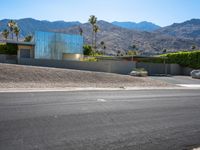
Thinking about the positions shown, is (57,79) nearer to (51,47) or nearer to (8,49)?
(51,47)

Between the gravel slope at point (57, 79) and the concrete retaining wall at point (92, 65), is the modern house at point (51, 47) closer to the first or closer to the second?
the concrete retaining wall at point (92, 65)

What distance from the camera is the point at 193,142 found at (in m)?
8.84

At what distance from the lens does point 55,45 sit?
5584cm

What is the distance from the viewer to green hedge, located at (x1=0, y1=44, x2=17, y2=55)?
5516cm

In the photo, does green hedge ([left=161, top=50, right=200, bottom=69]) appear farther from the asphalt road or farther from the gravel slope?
the asphalt road

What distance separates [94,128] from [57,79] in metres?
20.8

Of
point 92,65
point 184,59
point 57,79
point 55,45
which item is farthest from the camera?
point 184,59

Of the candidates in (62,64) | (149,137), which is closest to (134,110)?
(149,137)

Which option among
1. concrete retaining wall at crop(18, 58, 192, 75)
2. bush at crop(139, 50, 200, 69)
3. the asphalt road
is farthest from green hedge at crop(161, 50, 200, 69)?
the asphalt road

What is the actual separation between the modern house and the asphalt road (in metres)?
41.0

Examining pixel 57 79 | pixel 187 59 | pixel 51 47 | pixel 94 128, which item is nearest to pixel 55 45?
pixel 51 47

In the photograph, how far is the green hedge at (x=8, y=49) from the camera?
55.2 meters

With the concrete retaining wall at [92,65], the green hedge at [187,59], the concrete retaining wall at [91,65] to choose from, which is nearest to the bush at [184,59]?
the green hedge at [187,59]

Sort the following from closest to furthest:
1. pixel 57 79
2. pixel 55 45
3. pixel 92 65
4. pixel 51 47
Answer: pixel 57 79, pixel 92 65, pixel 51 47, pixel 55 45
